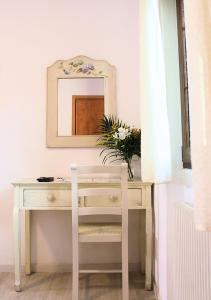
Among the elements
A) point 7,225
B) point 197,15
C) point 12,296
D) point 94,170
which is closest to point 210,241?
point 197,15

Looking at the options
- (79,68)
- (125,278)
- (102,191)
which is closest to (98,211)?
(102,191)

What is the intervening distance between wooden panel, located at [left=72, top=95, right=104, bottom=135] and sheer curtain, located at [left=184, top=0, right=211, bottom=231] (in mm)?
2128

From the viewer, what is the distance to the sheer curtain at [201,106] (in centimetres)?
75

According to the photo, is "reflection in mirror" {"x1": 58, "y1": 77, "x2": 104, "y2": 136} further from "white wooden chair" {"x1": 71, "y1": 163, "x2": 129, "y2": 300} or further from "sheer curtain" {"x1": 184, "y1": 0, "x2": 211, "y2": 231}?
"sheer curtain" {"x1": 184, "y1": 0, "x2": 211, "y2": 231}

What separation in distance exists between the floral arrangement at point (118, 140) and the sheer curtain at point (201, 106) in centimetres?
181

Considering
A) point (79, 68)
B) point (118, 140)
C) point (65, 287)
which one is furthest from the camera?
point (79, 68)

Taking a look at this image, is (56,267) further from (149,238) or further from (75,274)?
(149,238)

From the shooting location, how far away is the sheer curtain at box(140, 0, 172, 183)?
1627 mm

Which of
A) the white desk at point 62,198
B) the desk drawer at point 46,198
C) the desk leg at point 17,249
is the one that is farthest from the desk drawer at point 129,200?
the desk leg at point 17,249

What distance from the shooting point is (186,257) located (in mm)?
1367

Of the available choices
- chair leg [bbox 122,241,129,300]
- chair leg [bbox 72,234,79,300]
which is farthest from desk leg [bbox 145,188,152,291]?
chair leg [bbox 72,234,79,300]

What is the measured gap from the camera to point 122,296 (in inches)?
88.4

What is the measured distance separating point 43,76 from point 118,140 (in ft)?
3.25

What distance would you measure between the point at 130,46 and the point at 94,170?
1.44 metres
